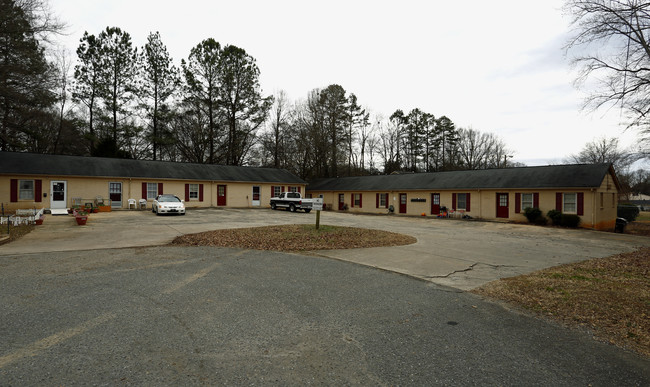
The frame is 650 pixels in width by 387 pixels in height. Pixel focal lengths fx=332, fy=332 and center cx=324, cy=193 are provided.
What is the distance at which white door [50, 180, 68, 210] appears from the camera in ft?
77.2

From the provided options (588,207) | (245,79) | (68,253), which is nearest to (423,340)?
(68,253)

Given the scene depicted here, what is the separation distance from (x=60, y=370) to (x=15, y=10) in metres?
Answer: 17.6

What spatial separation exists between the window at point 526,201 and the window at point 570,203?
6.55 feet

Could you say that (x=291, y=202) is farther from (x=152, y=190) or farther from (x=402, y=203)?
(x=152, y=190)

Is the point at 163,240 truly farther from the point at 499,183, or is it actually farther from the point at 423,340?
the point at 499,183

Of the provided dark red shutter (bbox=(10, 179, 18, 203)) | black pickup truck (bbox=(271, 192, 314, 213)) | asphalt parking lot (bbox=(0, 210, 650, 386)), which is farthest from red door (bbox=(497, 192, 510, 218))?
dark red shutter (bbox=(10, 179, 18, 203))

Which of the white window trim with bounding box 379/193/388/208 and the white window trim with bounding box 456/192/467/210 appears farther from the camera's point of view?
the white window trim with bounding box 379/193/388/208

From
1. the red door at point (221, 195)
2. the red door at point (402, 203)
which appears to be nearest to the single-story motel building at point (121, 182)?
the red door at point (221, 195)

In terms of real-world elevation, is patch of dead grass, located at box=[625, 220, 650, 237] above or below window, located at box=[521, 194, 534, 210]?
below

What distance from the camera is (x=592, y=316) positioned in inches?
192

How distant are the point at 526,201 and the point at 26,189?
35557 millimetres

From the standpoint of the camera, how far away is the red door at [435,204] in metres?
29.8

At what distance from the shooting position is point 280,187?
34.8 metres

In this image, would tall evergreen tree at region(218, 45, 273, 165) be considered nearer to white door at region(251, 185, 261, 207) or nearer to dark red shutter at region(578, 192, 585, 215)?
white door at region(251, 185, 261, 207)
